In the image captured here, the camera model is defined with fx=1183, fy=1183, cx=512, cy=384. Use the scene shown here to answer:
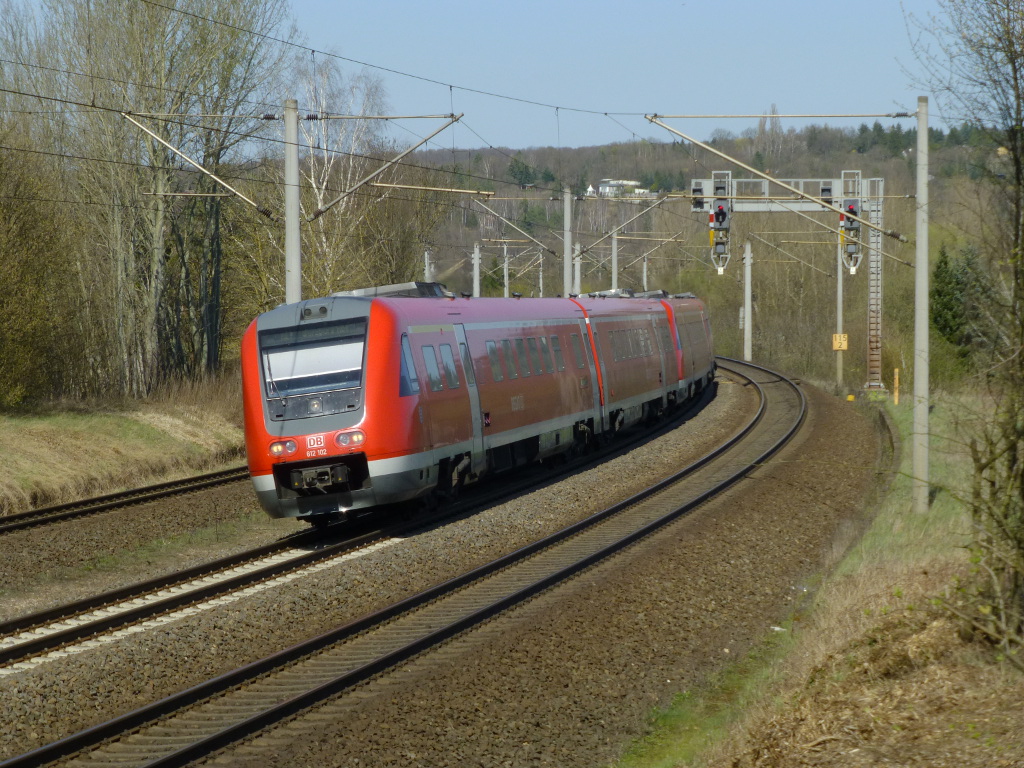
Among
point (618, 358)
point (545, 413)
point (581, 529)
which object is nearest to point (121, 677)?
point (581, 529)

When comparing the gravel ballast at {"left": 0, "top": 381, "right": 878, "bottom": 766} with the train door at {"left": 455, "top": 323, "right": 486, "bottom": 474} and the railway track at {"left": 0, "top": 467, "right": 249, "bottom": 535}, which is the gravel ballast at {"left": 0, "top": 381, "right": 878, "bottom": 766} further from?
the railway track at {"left": 0, "top": 467, "right": 249, "bottom": 535}

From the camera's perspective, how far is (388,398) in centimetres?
1405

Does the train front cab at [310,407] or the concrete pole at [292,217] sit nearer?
the train front cab at [310,407]

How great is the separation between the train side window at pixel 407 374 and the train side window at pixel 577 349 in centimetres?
740

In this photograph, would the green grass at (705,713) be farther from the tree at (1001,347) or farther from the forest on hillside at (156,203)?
the forest on hillside at (156,203)

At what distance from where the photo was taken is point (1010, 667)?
7.60 metres

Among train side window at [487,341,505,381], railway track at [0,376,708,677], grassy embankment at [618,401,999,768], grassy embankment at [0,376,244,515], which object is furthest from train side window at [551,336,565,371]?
grassy embankment at [618,401,999,768]

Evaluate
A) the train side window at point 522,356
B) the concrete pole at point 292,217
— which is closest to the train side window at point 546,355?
the train side window at point 522,356

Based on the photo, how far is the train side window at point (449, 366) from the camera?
15.9m

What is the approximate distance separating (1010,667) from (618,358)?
1732cm

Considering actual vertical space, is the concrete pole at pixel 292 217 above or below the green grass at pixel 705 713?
above

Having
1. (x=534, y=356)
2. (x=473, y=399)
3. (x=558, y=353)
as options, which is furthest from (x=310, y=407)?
(x=558, y=353)

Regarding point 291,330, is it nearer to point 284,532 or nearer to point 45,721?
point 284,532

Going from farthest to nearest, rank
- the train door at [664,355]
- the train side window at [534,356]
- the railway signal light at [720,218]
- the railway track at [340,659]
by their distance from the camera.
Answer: the train door at [664,355] < the railway signal light at [720,218] < the train side window at [534,356] < the railway track at [340,659]
